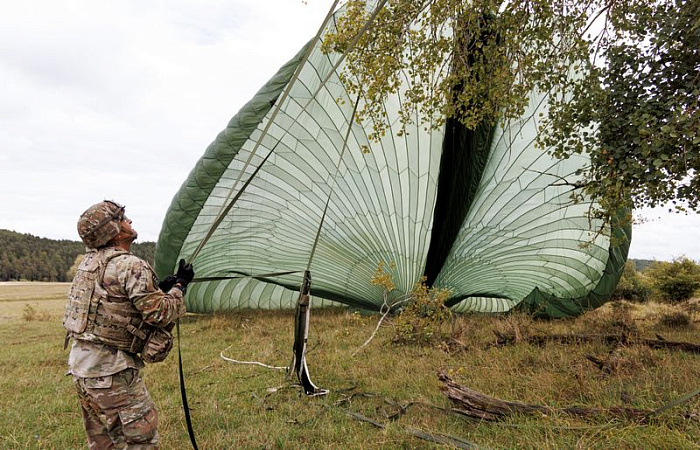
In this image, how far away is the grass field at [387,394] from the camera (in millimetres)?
3338

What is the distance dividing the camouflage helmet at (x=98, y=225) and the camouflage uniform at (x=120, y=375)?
134 mm

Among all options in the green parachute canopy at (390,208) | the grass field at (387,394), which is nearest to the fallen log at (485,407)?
the grass field at (387,394)

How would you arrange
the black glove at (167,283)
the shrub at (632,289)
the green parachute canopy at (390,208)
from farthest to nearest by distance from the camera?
the shrub at (632,289) → the green parachute canopy at (390,208) → the black glove at (167,283)

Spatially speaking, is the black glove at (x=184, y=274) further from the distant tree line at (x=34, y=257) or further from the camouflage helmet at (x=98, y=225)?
the distant tree line at (x=34, y=257)

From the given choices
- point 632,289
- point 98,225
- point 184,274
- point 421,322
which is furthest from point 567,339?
point 632,289

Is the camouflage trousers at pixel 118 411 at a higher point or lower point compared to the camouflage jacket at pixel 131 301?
lower

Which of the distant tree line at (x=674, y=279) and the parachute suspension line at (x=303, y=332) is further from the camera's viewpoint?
the distant tree line at (x=674, y=279)

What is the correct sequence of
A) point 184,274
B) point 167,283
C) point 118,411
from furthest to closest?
point 167,283, point 184,274, point 118,411

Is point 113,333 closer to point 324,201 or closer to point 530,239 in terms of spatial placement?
point 324,201

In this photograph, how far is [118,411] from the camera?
283 cm

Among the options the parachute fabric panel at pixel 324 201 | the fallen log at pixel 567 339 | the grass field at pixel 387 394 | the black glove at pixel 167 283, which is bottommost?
the grass field at pixel 387 394

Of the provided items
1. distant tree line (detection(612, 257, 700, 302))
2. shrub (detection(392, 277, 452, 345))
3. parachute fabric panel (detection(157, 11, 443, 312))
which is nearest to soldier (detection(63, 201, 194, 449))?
shrub (detection(392, 277, 452, 345))

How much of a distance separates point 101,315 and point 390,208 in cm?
812

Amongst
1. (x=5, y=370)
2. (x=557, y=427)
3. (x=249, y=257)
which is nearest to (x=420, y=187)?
(x=249, y=257)
